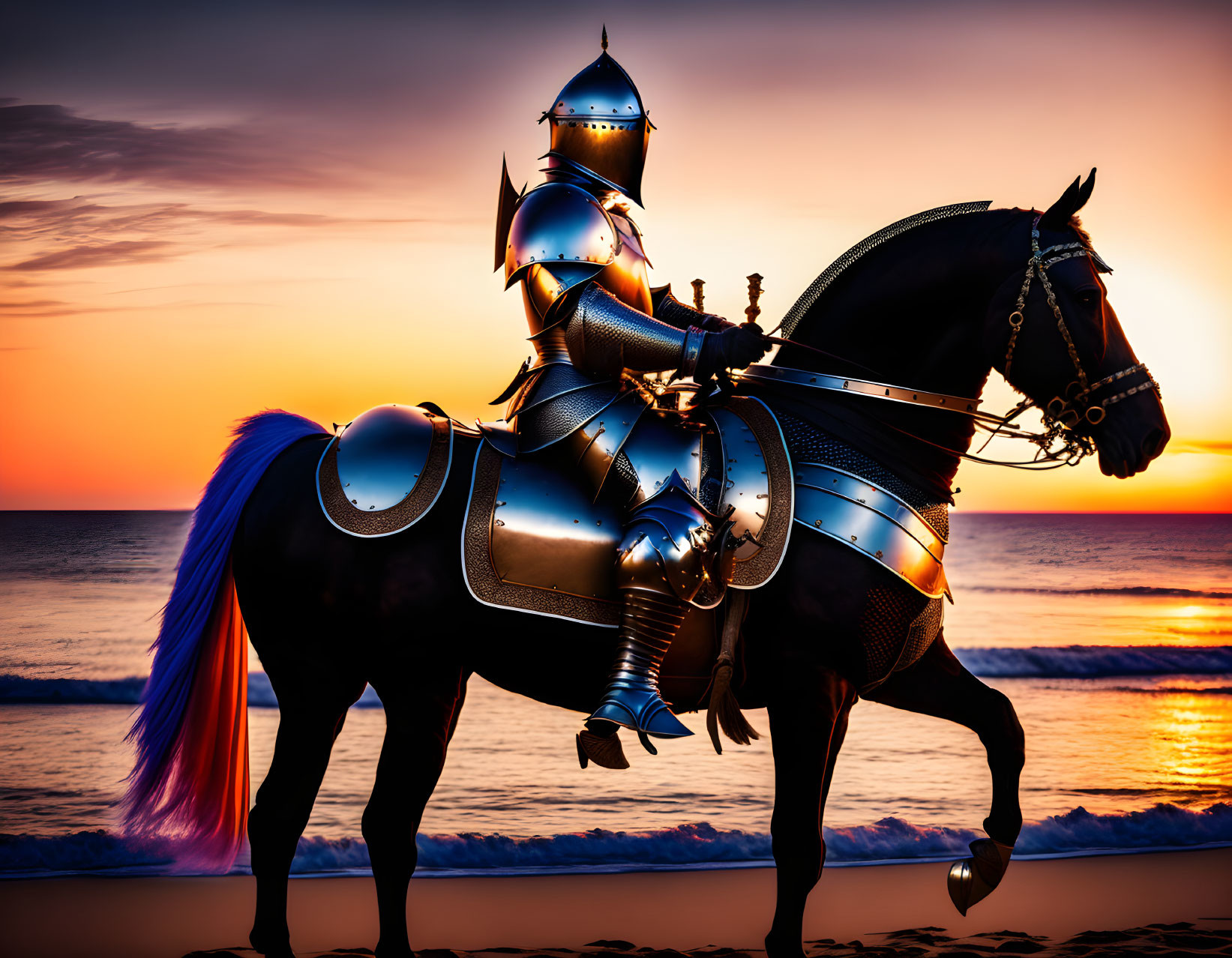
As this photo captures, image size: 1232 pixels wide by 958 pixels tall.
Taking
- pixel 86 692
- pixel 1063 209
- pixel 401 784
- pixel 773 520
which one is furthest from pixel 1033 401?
pixel 86 692

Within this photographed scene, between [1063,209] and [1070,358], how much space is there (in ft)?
1.34

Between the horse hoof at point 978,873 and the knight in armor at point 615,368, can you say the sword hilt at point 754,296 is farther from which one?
the horse hoof at point 978,873

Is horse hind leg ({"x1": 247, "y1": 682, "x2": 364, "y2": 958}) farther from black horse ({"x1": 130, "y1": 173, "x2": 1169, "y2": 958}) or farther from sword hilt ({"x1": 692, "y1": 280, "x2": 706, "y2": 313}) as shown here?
sword hilt ({"x1": 692, "y1": 280, "x2": 706, "y2": 313})

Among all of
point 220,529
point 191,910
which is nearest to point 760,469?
point 220,529

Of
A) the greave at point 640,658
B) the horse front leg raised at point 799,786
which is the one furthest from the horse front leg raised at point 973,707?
the greave at point 640,658

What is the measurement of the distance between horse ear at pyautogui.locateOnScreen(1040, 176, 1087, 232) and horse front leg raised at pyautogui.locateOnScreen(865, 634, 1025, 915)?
Result: 48.1 inches

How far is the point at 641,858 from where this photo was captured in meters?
5.82

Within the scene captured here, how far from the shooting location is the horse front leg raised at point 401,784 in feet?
10.5

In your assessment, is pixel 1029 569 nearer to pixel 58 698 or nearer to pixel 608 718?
pixel 58 698

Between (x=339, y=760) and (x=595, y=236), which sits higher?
(x=595, y=236)

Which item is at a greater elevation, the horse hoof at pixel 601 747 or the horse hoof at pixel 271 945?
the horse hoof at pixel 601 747

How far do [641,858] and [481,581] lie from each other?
3.16 m

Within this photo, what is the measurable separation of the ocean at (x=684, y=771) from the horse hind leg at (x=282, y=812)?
45 centimetres

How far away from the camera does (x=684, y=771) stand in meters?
7.47
